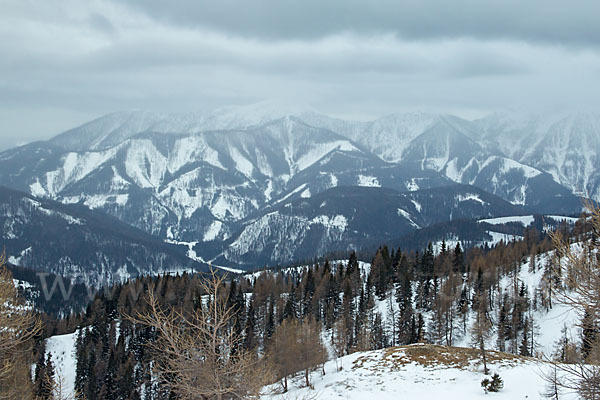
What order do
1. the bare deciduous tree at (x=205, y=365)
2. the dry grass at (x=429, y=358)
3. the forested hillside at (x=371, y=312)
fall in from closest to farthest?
the bare deciduous tree at (x=205, y=365), the dry grass at (x=429, y=358), the forested hillside at (x=371, y=312)

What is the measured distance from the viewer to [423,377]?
45.6 metres

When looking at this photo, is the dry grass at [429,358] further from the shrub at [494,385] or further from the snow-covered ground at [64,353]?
the snow-covered ground at [64,353]

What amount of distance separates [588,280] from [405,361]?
130 feet

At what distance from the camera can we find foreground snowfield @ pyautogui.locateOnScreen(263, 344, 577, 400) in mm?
39625

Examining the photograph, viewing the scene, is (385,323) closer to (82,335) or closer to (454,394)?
(454,394)

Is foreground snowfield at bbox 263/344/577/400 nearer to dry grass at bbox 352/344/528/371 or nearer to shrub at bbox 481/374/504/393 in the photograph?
dry grass at bbox 352/344/528/371

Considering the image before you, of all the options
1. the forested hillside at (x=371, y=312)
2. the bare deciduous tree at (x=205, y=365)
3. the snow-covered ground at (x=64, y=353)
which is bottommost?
the snow-covered ground at (x=64, y=353)

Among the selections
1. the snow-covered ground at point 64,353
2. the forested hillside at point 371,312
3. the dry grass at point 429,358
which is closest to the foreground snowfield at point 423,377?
the dry grass at point 429,358

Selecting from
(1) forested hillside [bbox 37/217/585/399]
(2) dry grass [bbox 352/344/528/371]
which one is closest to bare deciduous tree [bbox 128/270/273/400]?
(2) dry grass [bbox 352/344/528/371]

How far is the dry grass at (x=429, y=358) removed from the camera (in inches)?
1940

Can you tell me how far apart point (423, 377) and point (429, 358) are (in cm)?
691

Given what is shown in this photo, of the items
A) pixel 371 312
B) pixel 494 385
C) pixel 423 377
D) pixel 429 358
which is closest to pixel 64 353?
pixel 371 312

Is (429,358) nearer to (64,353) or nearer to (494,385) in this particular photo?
(494,385)

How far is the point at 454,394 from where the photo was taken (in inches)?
1575
